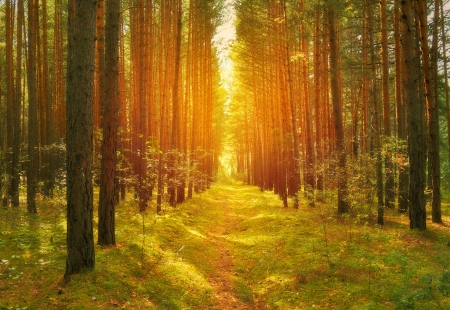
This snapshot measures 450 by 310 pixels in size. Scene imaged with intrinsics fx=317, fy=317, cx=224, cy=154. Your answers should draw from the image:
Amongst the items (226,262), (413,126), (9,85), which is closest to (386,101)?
Answer: (413,126)

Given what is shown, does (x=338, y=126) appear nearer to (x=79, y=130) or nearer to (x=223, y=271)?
(x=223, y=271)

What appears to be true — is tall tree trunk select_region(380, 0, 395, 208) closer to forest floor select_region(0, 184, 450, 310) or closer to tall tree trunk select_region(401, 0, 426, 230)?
tall tree trunk select_region(401, 0, 426, 230)

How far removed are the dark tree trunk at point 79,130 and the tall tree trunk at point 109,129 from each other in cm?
219

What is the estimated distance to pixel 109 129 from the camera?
8219 mm

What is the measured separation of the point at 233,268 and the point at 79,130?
17.2 feet

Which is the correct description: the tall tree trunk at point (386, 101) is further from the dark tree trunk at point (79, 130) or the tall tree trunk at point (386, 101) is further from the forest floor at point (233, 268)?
the dark tree trunk at point (79, 130)

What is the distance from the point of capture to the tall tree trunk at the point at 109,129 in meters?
8.03

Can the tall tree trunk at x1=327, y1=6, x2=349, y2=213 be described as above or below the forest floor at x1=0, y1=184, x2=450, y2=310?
above

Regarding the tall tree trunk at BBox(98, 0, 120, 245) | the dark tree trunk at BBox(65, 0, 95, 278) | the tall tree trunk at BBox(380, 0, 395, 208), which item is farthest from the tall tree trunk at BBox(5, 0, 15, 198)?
the tall tree trunk at BBox(380, 0, 395, 208)

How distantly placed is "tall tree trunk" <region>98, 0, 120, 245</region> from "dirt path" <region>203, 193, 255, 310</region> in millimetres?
2858

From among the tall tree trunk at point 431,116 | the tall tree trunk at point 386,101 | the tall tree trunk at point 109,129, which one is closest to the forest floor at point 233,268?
the tall tree trunk at point 109,129

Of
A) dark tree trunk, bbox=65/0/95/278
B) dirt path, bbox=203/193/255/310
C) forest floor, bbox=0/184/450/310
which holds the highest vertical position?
dark tree trunk, bbox=65/0/95/278

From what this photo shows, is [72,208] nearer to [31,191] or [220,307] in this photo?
[220,307]

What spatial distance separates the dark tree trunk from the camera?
5.63 metres
